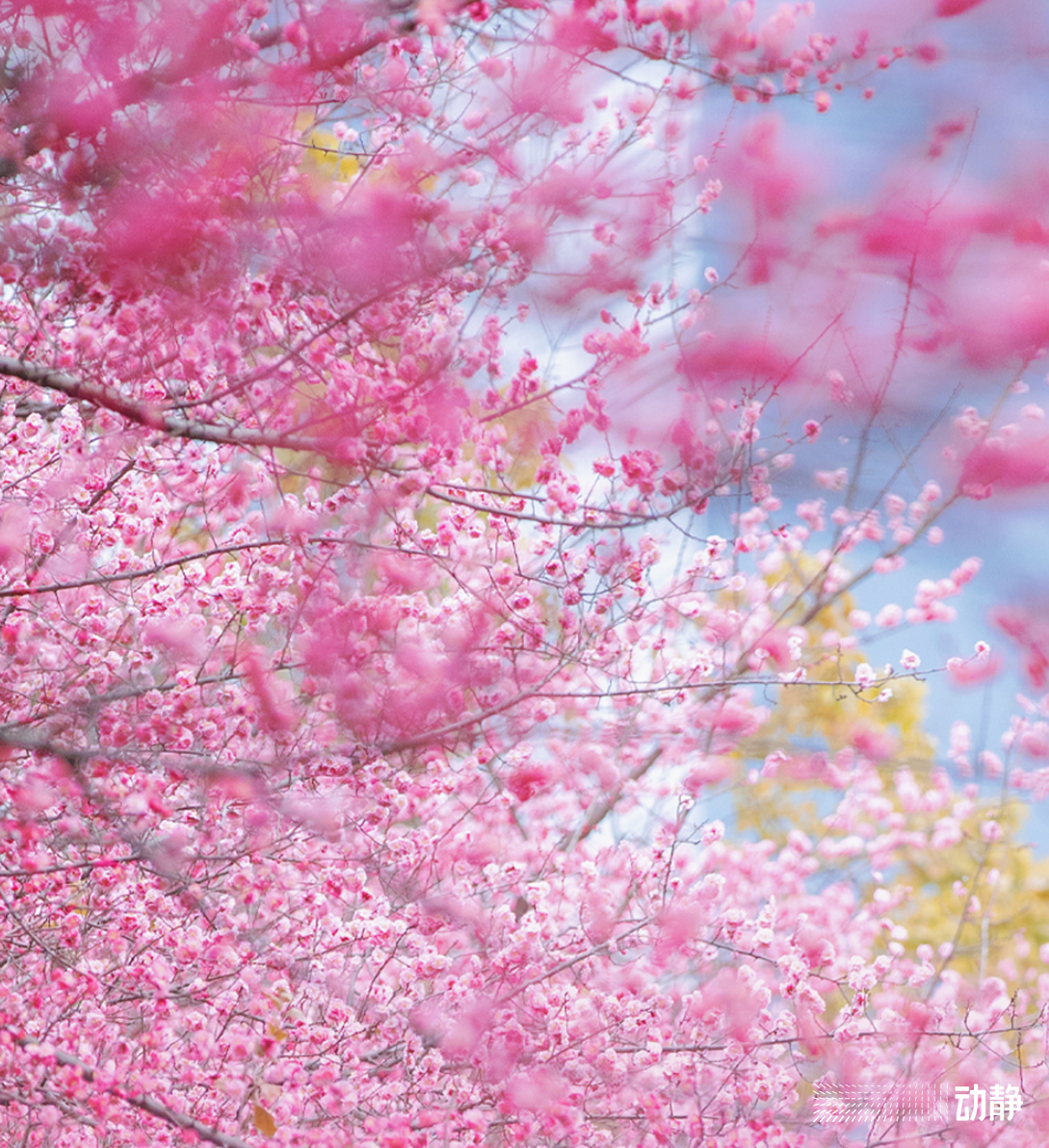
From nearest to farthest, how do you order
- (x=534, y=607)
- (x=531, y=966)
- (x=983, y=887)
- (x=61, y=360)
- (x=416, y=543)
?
(x=61, y=360)
(x=416, y=543)
(x=534, y=607)
(x=531, y=966)
(x=983, y=887)

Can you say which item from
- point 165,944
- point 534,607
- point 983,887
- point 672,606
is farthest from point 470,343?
point 983,887

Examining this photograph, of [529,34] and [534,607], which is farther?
[534,607]

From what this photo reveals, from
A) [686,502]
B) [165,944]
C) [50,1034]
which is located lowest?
[50,1034]

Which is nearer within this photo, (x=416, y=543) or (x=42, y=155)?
(x=42, y=155)

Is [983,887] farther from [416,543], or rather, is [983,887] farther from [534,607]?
[416,543]

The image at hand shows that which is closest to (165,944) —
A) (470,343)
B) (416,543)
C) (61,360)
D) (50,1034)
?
(50,1034)

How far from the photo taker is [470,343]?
15.7ft

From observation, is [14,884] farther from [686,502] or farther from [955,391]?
[955,391]

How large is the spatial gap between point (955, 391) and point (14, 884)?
459cm

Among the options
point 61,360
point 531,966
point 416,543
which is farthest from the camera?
point 531,966

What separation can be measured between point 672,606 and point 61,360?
2.88m

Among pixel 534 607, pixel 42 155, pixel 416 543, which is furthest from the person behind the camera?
pixel 534 607

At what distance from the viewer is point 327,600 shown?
16.8ft

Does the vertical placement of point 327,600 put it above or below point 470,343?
below
